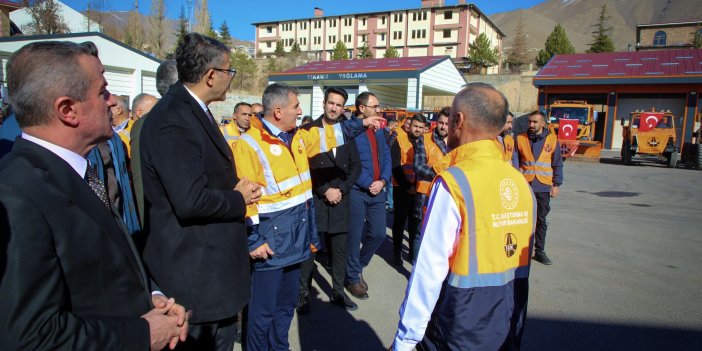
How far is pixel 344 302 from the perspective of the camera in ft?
14.6

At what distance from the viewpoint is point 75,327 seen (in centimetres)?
117

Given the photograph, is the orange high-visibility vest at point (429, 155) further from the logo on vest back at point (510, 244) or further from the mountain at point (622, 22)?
the mountain at point (622, 22)

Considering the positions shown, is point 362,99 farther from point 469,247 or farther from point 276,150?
point 469,247

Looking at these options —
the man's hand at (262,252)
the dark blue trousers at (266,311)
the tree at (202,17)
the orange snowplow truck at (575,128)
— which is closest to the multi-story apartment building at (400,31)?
the tree at (202,17)

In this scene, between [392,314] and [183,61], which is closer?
[183,61]

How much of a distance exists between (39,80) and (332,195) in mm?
3104

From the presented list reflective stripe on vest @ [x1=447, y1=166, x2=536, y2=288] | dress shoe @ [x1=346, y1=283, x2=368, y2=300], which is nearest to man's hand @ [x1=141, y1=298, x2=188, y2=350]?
reflective stripe on vest @ [x1=447, y1=166, x2=536, y2=288]

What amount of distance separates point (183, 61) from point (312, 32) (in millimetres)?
83346

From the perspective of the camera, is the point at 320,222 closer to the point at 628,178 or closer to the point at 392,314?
the point at 392,314

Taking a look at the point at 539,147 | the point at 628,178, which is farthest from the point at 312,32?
the point at 539,147

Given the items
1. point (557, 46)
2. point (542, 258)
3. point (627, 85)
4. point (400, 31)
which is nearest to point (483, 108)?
point (542, 258)

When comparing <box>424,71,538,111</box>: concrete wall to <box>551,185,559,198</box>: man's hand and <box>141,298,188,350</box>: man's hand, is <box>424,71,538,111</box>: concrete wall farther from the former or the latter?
<box>141,298,188,350</box>: man's hand

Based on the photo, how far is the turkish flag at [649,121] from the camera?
62.1ft

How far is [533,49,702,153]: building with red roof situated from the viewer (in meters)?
25.8
